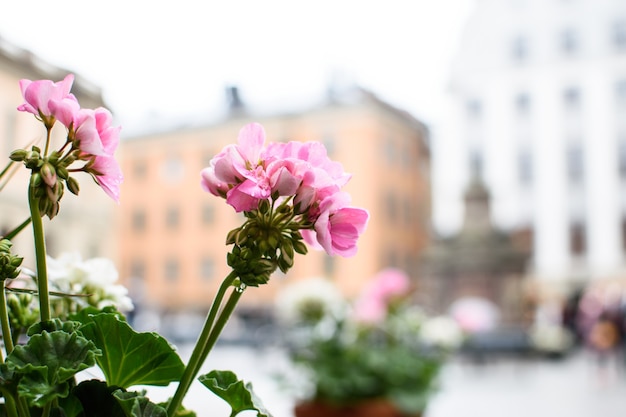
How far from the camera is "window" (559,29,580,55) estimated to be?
1992 centimetres

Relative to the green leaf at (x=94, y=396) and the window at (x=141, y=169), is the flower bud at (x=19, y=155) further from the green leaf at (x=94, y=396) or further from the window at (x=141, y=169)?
the window at (x=141, y=169)

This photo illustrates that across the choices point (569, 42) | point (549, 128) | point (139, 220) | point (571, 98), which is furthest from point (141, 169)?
point (569, 42)

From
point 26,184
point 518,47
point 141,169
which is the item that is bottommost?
point 26,184

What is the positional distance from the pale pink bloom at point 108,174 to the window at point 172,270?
61.3 feet

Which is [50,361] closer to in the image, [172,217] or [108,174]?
[108,174]

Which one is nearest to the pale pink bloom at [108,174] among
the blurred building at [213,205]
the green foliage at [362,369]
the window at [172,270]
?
the green foliage at [362,369]

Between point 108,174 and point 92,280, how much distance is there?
22cm

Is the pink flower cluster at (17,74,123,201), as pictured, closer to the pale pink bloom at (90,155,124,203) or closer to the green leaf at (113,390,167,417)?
the pale pink bloom at (90,155,124,203)

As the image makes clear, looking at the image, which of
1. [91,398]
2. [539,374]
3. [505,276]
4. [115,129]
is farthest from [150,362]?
[505,276]

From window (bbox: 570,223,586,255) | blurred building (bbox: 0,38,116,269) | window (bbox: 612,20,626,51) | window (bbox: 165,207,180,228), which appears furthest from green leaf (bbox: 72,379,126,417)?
window (bbox: 612,20,626,51)

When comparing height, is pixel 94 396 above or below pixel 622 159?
below

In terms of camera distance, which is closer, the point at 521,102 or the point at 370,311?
the point at 370,311

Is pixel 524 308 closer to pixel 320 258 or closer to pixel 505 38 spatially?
pixel 320 258

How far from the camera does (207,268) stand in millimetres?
19000
